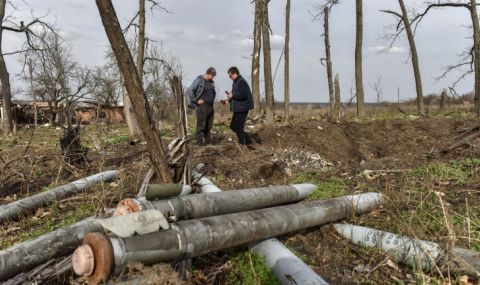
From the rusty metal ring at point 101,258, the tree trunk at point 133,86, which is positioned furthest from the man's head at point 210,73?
the rusty metal ring at point 101,258

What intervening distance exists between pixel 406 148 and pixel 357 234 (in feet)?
26.0

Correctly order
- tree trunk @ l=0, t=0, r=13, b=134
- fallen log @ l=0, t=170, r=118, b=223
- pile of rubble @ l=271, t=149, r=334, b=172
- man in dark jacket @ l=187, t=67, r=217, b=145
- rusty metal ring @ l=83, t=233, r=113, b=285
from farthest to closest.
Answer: tree trunk @ l=0, t=0, r=13, b=134, man in dark jacket @ l=187, t=67, r=217, b=145, pile of rubble @ l=271, t=149, r=334, b=172, fallen log @ l=0, t=170, r=118, b=223, rusty metal ring @ l=83, t=233, r=113, b=285

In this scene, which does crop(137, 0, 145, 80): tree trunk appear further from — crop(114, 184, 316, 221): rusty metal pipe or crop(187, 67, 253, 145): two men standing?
crop(114, 184, 316, 221): rusty metal pipe

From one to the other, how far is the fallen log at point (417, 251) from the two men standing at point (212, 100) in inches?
212

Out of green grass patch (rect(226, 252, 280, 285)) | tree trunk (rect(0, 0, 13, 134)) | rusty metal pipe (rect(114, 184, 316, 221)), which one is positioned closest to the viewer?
rusty metal pipe (rect(114, 184, 316, 221))

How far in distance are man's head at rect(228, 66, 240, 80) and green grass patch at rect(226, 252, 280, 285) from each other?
580cm

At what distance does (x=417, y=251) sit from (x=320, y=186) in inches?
107

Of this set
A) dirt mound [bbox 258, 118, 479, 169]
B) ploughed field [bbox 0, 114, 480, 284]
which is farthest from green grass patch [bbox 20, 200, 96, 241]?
dirt mound [bbox 258, 118, 479, 169]

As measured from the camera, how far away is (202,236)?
363 centimetres

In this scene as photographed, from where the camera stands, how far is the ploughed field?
4.14m

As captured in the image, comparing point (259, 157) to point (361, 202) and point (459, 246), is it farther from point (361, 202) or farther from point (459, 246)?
point (459, 246)

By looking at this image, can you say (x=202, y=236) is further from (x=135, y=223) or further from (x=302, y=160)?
(x=302, y=160)

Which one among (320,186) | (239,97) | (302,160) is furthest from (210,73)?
(320,186)

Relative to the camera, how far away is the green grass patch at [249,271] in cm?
399
